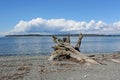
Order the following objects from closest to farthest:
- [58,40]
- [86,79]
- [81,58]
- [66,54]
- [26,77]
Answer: [86,79] → [26,77] → [81,58] → [66,54] → [58,40]

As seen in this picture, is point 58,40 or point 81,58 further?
point 58,40

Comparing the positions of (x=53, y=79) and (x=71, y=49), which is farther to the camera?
(x=71, y=49)

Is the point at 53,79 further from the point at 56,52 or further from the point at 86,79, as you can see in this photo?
the point at 56,52

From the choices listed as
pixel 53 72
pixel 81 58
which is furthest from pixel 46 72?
pixel 81 58

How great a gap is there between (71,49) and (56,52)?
1.91 metres

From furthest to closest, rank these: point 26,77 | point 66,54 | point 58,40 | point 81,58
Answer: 1. point 58,40
2. point 66,54
3. point 81,58
4. point 26,77

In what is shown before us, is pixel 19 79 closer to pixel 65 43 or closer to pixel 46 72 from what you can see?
pixel 46 72

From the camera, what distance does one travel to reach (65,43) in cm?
2678

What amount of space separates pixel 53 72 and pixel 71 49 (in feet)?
24.1

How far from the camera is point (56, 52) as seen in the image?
27.0m

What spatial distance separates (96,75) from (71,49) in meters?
9.09

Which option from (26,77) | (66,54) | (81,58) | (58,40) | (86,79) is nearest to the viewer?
(86,79)

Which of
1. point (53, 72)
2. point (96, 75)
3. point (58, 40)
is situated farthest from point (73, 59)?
point (96, 75)

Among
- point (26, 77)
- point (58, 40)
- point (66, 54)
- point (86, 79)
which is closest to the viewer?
point (86, 79)
